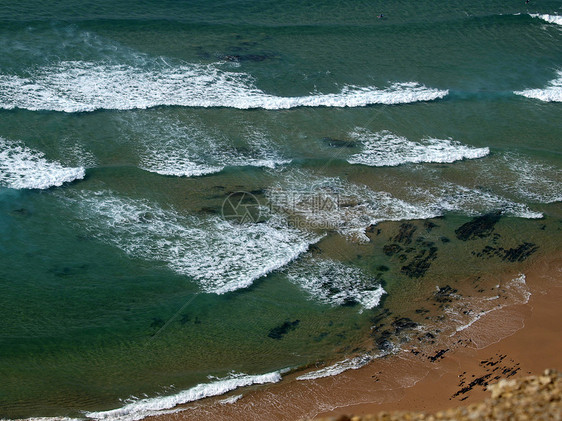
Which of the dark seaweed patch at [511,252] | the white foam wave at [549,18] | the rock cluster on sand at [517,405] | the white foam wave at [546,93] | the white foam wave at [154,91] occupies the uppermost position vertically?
the white foam wave at [549,18]

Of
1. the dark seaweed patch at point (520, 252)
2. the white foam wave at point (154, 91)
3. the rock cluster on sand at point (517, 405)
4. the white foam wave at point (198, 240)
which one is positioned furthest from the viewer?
the white foam wave at point (154, 91)

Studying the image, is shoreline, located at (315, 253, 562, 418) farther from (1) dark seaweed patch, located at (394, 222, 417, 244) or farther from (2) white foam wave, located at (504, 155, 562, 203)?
(2) white foam wave, located at (504, 155, 562, 203)

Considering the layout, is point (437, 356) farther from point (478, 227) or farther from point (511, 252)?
point (478, 227)

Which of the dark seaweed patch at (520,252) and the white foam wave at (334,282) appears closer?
the white foam wave at (334,282)

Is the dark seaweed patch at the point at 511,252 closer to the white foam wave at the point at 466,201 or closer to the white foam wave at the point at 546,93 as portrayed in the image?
the white foam wave at the point at 466,201

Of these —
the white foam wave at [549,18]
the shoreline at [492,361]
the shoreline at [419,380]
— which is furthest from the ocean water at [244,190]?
the white foam wave at [549,18]

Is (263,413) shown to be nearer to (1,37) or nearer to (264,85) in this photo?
(264,85)

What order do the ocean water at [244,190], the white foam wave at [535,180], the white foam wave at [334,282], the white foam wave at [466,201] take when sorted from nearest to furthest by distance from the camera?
1. the ocean water at [244,190]
2. the white foam wave at [334,282]
3. the white foam wave at [466,201]
4. the white foam wave at [535,180]

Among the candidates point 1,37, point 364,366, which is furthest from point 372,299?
point 1,37
